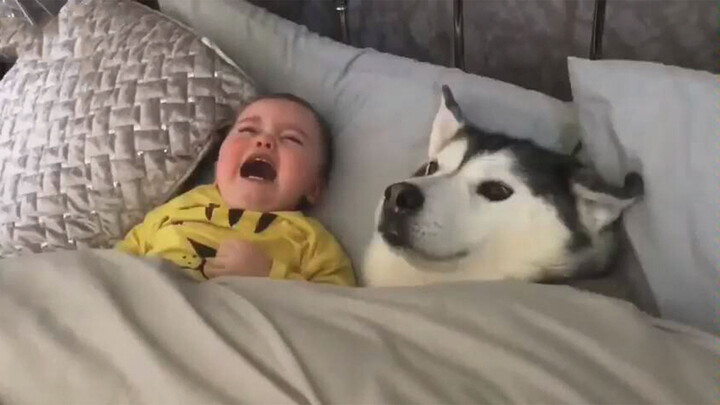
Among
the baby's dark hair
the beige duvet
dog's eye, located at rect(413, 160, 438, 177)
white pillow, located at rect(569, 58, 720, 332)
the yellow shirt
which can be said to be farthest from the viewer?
the baby's dark hair

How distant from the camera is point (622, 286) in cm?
106

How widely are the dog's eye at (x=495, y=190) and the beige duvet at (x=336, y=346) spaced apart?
0.43 feet

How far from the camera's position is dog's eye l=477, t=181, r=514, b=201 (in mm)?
1052

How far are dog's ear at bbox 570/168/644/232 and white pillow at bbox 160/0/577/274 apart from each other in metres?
0.15

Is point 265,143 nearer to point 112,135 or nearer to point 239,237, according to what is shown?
point 239,237

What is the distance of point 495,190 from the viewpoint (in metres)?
1.06

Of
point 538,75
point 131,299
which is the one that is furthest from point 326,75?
point 131,299

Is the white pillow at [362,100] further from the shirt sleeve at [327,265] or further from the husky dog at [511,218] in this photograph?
the husky dog at [511,218]

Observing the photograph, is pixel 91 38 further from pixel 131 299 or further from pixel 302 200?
pixel 131 299

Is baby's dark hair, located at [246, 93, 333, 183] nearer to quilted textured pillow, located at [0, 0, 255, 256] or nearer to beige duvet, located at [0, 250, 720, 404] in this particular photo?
quilted textured pillow, located at [0, 0, 255, 256]

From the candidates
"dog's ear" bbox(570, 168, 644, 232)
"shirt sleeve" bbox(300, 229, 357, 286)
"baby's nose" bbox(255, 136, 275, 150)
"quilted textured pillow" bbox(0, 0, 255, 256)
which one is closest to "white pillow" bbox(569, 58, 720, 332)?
"dog's ear" bbox(570, 168, 644, 232)

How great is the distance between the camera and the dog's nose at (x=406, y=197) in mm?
1045

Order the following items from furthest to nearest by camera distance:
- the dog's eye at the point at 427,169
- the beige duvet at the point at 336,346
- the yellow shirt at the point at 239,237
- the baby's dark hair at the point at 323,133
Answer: the baby's dark hair at the point at 323,133
the yellow shirt at the point at 239,237
the dog's eye at the point at 427,169
the beige duvet at the point at 336,346

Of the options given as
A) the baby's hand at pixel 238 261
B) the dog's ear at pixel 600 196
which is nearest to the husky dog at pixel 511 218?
the dog's ear at pixel 600 196
